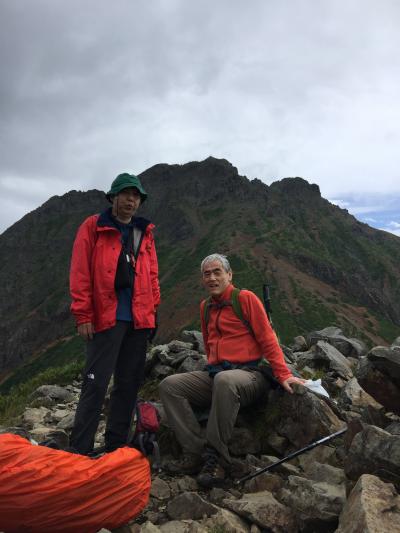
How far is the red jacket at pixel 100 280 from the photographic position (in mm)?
5184

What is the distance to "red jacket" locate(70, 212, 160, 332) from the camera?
518 cm

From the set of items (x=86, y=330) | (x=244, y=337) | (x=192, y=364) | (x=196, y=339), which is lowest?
(x=192, y=364)

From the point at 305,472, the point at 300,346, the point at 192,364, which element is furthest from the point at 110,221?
the point at 300,346

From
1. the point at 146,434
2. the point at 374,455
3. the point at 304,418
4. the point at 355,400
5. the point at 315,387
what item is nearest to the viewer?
the point at 374,455

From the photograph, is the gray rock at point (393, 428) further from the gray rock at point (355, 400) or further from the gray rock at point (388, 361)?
the gray rock at point (355, 400)

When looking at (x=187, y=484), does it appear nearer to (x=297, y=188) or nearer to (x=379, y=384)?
(x=379, y=384)

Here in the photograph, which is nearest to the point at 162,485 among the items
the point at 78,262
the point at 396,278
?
the point at 78,262

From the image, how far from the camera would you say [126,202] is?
5551 millimetres

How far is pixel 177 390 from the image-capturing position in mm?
5625

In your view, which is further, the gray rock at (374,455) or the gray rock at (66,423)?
the gray rock at (66,423)

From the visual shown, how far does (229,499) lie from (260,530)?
1.90ft

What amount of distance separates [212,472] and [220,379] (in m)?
1.08

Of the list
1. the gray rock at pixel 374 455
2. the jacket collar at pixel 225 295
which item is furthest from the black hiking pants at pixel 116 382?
the gray rock at pixel 374 455

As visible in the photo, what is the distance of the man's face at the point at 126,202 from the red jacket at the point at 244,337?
1.73 m
